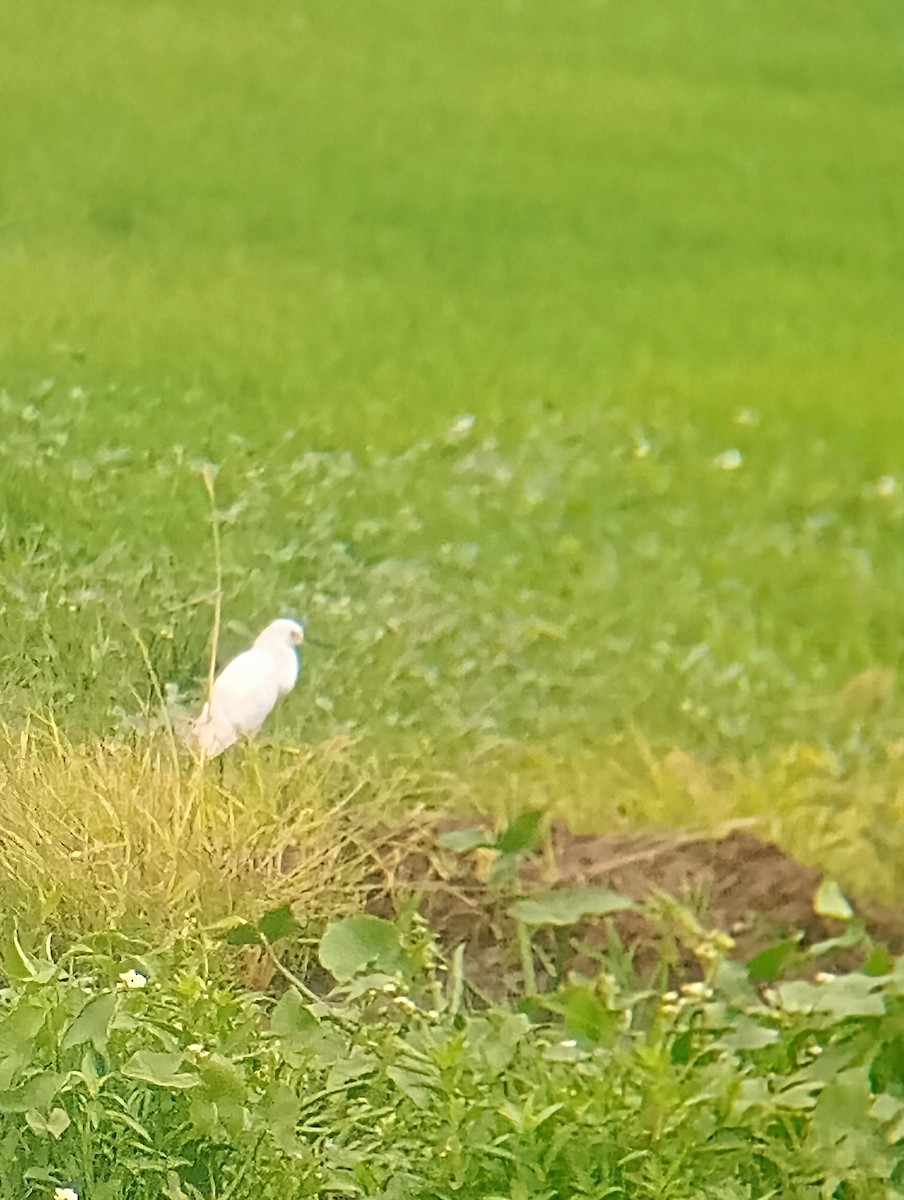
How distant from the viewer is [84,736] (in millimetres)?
1512

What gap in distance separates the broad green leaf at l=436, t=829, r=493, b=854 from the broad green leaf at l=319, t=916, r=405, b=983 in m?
0.10

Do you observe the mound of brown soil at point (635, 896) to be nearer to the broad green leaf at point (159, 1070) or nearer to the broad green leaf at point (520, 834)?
the broad green leaf at point (520, 834)

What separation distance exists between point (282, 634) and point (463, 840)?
0.86 feet

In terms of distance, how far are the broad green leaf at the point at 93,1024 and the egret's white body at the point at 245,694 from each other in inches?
10.2

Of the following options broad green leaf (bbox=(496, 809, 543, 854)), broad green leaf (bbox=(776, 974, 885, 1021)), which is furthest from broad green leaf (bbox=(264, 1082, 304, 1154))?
broad green leaf (bbox=(776, 974, 885, 1021))

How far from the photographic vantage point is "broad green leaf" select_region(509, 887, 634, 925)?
5.04 ft

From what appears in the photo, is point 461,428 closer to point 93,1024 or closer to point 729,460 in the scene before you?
point 729,460

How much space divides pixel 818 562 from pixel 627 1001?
457 mm

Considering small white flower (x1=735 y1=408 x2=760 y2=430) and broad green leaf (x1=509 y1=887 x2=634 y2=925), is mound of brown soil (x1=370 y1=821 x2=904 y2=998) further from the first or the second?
small white flower (x1=735 y1=408 x2=760 y2=430)

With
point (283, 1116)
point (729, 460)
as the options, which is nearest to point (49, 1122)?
point (283, 1116)

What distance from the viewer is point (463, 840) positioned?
1.55 metres

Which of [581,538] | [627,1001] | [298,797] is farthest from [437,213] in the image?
[627,1001]

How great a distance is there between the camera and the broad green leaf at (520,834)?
155cm

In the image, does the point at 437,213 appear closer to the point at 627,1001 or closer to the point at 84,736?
the point at 84,736
